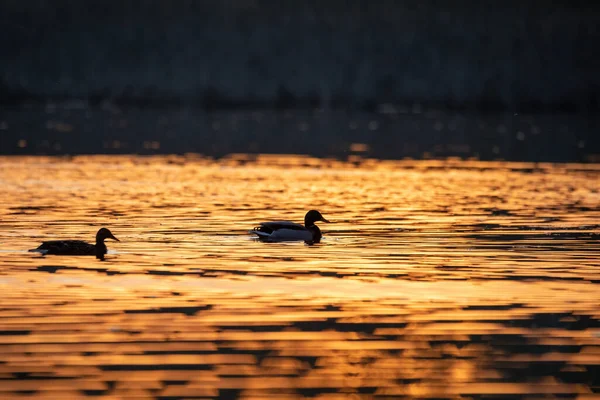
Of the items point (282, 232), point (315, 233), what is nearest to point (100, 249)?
point (282, 232)

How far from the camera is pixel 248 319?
20.4m

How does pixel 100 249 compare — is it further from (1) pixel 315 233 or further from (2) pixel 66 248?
(1) pixel 315 233

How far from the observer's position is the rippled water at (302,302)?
17109mm

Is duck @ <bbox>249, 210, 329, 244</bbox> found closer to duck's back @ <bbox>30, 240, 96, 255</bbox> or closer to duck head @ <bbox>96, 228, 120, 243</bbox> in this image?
duck head @ <bbox>96, 228, 120, 243</bbox>

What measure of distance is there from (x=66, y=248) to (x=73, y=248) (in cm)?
13

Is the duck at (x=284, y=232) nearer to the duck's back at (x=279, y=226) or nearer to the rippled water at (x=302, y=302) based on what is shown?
the duck's back at (x=279, y=226)

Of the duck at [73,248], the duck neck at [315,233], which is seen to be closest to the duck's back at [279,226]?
the duck neck at [315,233]

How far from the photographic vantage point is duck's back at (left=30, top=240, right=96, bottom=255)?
87.6 feet

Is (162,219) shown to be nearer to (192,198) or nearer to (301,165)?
(192,198)

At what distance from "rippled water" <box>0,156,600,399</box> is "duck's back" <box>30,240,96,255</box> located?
7.4 inches

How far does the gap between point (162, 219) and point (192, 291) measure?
12.4m

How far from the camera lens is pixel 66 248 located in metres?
26.9

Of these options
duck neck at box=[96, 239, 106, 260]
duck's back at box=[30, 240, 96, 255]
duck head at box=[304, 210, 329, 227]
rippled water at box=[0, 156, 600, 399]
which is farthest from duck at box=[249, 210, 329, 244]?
duck's back at box=[30, 240, 96, 255]

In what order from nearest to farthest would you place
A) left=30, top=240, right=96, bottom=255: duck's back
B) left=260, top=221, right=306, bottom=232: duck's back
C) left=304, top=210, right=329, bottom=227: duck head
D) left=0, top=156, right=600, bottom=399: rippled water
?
left=0, top=156, right=600, bottom=399: rippled water, left=30, top=240, right=96, bottom=255: duck's back, left=260, top=221, right=306, bottom=232: duck's back, left=304, top=210, right=329, bottom=227: duck head
